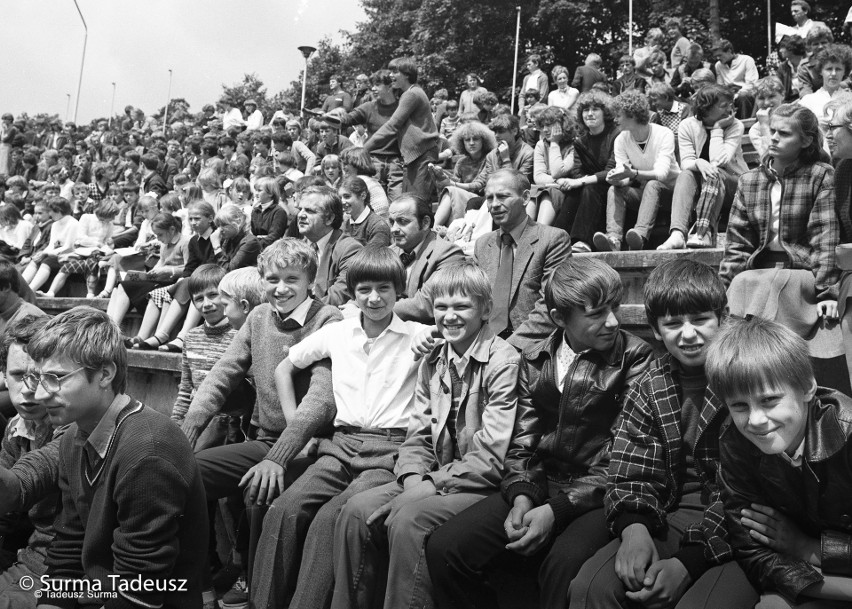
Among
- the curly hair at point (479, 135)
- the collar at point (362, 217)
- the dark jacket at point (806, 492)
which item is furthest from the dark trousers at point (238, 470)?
the curly hair at point (479, 135)

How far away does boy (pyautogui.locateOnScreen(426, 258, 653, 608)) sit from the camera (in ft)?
10.5

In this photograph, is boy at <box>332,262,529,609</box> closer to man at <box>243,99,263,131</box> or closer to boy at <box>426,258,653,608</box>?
boy at <box>426,258,653,608</box>

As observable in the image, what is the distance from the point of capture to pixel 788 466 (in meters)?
2.60

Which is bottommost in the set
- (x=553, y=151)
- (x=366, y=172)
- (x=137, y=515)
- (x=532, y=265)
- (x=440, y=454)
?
(x=137, y=515)

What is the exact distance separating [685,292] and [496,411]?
922 millimetres

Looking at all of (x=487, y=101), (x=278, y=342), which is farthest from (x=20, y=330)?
(x=487, y=101)

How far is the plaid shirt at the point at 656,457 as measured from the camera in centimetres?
301

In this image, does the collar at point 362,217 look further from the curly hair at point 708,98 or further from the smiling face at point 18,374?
the smiling face at point 18,374

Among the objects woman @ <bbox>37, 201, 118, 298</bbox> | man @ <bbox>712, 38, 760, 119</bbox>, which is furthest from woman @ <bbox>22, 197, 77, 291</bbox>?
man @ <bbox>712, 38, 760, 119</bbox>

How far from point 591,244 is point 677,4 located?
20.6 m

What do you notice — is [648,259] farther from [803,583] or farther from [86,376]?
[86,376]

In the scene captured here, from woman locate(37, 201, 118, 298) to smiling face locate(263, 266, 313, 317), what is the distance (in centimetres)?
624

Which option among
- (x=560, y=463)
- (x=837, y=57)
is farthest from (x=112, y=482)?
(x=837, y=57)

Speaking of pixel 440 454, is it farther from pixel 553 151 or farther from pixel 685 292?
pixel 553 151
